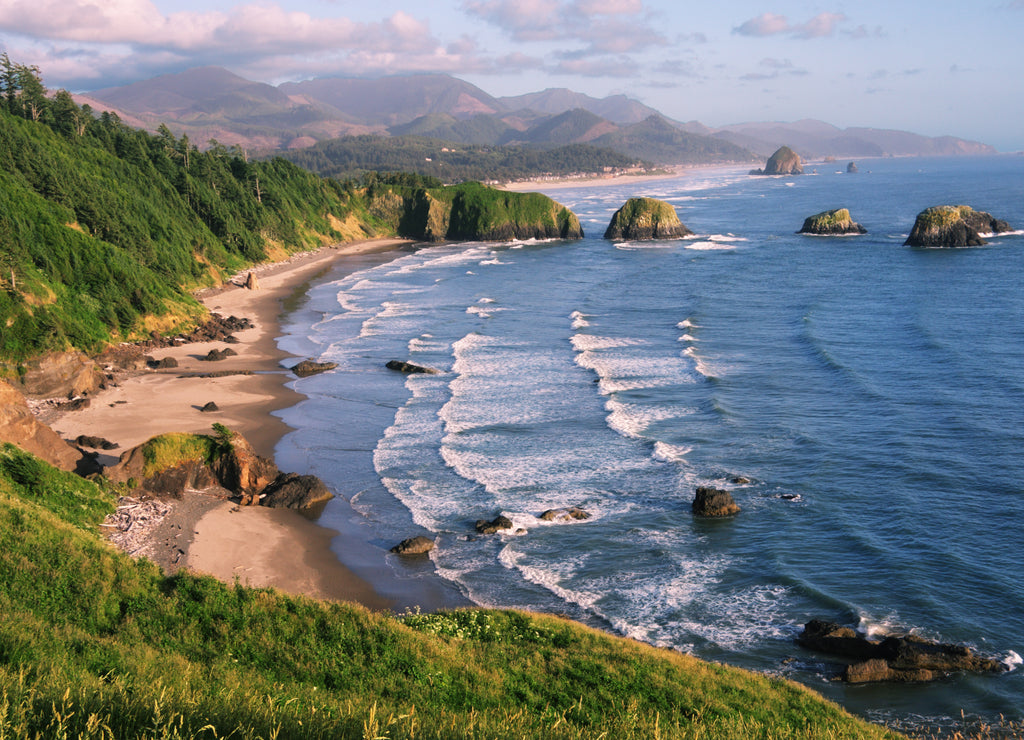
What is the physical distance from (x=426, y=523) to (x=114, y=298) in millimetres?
34958

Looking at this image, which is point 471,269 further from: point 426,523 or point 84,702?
point 84,702

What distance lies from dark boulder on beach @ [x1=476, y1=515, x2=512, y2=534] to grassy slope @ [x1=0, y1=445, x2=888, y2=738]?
884 cm

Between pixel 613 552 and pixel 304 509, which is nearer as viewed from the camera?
pixel 613 552


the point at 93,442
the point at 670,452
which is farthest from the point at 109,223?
the point at 670,452

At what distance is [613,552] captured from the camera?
27047mm

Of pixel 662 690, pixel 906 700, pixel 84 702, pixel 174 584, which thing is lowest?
pixel 906 700

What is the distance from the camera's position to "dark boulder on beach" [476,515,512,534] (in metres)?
28.5

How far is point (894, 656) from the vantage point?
797 inches

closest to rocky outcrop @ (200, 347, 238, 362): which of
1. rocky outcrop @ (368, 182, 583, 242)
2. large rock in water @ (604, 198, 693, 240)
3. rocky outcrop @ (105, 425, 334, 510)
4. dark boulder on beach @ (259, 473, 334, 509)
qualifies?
rocky outcrop @ (105, 425, 334, 510)

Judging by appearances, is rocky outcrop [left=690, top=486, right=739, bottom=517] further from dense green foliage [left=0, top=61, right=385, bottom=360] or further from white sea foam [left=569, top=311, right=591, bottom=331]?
dense green foliage [left=0, top=61, right=385, bottom=360]

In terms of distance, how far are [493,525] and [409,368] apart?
23.5 metres

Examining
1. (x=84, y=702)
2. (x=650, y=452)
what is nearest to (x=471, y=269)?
(x=650, y=452)

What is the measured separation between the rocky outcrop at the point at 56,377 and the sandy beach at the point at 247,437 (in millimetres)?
1144

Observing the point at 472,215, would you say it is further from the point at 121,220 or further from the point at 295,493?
the point at 295,493
